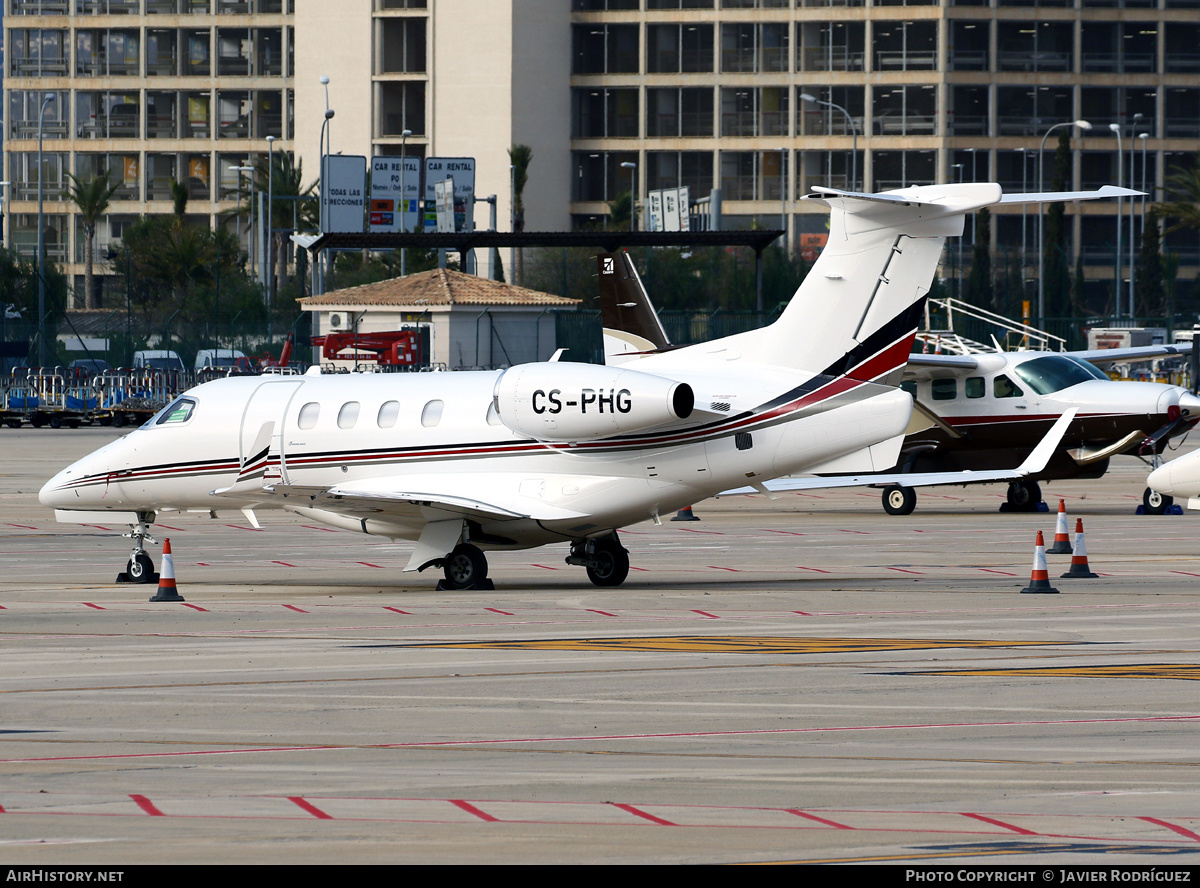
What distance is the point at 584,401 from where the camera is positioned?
19109 mm

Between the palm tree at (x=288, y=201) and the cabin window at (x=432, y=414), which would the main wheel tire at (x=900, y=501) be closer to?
the cabin window at (x=432, y=414)

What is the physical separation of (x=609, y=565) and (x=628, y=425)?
202 cm

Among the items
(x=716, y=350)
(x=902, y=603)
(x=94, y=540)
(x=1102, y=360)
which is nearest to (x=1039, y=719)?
(x=902, y=603)

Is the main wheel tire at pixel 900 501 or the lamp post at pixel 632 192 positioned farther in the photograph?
the lamp post at pixel 632 192

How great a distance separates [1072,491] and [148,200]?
284 ft

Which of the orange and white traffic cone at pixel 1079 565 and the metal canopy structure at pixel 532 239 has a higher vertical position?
the metal canopy structure at pixel 532 239

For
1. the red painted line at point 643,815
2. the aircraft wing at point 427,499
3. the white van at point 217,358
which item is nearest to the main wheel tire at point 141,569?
the aircraft wing at point 427,499

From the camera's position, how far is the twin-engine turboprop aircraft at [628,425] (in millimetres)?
19078

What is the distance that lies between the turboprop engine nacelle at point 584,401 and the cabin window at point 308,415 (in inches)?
96.3

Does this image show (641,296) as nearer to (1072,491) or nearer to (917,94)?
(1072,491)

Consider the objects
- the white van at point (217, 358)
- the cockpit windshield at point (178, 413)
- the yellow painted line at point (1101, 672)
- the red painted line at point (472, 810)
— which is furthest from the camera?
the white van at point (217, 358)

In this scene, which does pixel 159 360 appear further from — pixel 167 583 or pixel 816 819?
pixel 816 819

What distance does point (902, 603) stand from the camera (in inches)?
718

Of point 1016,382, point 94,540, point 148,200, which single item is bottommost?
point 94,540
